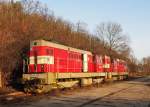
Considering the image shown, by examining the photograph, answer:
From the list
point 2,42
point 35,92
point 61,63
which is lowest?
point 35,92

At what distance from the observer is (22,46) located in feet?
75.2

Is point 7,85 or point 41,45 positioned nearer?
point 41,45

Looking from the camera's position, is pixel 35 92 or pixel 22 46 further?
pixel 22 46

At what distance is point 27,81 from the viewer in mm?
19531

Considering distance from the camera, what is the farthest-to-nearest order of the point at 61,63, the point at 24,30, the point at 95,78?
the point at 95,78 → the point at 24,30 → the point at 61,63

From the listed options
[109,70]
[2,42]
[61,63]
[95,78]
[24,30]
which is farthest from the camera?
[109,70]

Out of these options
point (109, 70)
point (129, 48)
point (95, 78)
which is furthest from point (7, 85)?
point (129, 48)

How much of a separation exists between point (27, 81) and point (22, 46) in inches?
165

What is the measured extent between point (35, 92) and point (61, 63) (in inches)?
158

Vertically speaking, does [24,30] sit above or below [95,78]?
above

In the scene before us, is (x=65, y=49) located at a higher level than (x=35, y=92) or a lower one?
higher

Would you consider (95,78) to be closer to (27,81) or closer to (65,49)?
(65,49)

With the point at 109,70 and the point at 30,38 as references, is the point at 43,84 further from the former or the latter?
the point at 109,70

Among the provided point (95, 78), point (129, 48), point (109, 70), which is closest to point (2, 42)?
point (95, 78)
